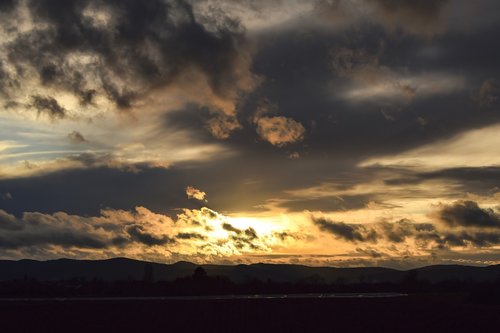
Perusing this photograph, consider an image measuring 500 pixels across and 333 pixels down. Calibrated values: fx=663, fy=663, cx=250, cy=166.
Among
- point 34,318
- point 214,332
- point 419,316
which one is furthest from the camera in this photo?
point 34,318

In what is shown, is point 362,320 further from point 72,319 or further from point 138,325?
point 72,319

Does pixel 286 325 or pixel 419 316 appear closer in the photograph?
pixel 286 325

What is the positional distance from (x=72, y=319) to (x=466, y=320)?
199 feet

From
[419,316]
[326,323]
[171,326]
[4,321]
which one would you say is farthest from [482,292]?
[4,321]

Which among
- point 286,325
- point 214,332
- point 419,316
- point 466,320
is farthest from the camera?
point 419,316

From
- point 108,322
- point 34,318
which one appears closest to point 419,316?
point 108,322

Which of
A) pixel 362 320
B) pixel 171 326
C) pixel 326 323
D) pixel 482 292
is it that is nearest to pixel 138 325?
pixel 171 326

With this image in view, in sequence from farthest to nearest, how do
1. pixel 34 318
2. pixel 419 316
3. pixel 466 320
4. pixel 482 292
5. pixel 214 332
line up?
pixel 482 292
pixel 34 318
pixel 419 316
pixel 466 320
pixel 214 332

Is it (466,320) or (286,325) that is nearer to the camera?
(286,325)

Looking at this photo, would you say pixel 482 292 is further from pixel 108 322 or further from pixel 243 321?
pixel 108 322

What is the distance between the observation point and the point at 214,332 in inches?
3221

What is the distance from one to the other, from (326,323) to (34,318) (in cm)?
5008

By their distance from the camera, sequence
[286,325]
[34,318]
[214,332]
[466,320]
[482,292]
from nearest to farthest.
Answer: [214,332] < [286,325] < [466,320] < [34,318] < [482,292]

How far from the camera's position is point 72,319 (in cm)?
10631
